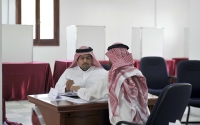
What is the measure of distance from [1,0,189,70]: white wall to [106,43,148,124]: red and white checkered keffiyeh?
6.35 metres

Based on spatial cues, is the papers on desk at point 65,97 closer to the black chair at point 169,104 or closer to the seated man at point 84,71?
the black chair at point 169,104

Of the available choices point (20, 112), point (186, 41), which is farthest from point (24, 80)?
point (186, 41)

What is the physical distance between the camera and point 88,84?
4719 mm

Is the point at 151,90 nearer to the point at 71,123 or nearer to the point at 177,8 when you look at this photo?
the point at 71,123

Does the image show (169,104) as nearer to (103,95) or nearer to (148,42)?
(103,95)

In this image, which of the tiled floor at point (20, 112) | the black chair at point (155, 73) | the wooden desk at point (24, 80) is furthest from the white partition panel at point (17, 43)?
the black chair at point (155, 73)

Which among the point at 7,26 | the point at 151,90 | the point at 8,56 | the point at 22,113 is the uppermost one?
the point at 7,26

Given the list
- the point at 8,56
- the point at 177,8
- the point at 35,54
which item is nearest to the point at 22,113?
the point at 8,56

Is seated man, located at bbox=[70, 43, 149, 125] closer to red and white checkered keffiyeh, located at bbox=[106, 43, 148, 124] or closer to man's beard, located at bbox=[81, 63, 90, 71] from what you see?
red and white checkered keffiyeh, located at bbox=[106, 43, 148, 124]

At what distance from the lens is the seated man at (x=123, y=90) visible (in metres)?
3.00

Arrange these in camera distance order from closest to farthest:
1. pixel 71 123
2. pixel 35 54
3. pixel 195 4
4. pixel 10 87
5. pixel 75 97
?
pixel 71 123, pixel 75 97, pixel 195 4, pixel 10 87, pixel 35 54

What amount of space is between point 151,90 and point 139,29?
3.53 m

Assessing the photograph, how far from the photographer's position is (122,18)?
10.3 metres

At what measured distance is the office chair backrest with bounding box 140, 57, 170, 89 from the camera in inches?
252
